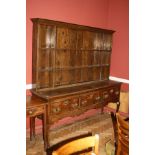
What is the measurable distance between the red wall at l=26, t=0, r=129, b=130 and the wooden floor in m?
1.05

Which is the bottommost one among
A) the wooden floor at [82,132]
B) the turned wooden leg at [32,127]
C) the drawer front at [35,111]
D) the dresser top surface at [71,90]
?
the wooden floor at [82,132]

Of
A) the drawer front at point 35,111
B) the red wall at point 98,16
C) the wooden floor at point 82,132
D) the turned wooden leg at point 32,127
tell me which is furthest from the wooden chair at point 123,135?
the red wall at point 98,16

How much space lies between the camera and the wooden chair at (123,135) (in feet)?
6.65

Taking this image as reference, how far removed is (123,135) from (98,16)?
3502 mm

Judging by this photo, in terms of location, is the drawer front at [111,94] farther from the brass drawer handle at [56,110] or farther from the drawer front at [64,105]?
the brass drawer handle at [56,110]

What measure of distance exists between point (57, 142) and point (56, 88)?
972 mm

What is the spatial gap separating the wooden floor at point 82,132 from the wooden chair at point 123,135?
1032 mm

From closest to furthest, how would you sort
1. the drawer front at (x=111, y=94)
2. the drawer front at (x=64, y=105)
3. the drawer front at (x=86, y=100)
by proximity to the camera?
the drawer front at (x=64, y=105)
the drawer front at (x=86, y=100)
the drawer front at (x=111, y=94)

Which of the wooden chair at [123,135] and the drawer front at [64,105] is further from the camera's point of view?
the drawer front at [64,105]

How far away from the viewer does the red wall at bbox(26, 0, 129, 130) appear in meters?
3.79

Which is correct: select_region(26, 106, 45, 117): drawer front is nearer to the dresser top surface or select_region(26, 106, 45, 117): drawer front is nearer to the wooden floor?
the dresser top surface
